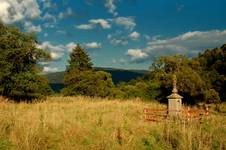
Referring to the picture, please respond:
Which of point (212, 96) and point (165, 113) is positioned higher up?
point (212, 96)

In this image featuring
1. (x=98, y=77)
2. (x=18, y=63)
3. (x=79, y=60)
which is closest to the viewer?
(x=18, y=63)

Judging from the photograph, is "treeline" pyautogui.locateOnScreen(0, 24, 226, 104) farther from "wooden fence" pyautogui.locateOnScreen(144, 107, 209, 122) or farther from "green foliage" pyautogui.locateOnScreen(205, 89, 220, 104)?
"wooden fence" pyautogui.locateOnScreen(144, 107, 209, 122)

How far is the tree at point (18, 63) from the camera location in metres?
24.0

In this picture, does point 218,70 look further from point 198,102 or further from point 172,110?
point 172,110

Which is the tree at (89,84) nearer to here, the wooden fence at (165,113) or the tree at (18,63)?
the tree at (18,63)

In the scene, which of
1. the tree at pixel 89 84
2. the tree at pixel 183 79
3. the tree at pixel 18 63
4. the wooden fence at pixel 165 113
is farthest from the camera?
the tree at pixel 89 84

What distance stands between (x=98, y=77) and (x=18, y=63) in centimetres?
1810

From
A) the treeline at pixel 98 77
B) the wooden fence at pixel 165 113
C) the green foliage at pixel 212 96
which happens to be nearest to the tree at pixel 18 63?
the treeline at pixel 98 77

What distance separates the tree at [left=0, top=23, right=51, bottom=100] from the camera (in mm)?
24034

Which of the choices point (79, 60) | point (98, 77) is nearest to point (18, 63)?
point (98, 77)

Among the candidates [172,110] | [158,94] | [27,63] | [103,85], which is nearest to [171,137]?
[172,110]

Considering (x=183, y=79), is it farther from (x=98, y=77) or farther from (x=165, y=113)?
(x=165, y=113)

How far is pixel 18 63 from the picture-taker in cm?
2466

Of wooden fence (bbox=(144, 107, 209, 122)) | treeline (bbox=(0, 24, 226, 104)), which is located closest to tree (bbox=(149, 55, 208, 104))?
treeline (bbox=(0, 24, 226, 104))
